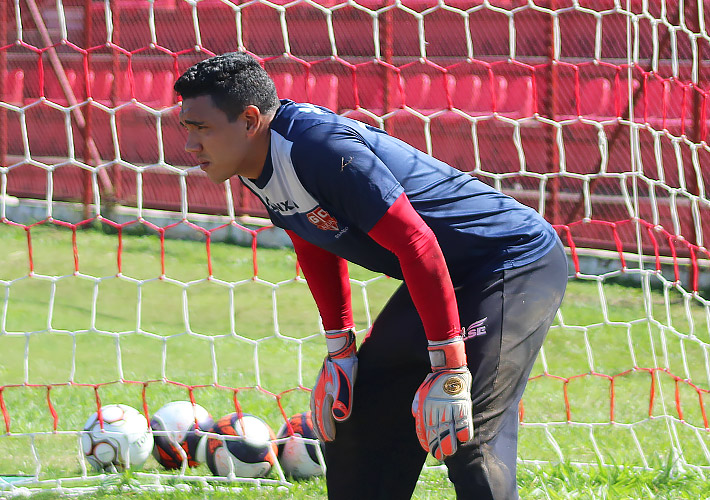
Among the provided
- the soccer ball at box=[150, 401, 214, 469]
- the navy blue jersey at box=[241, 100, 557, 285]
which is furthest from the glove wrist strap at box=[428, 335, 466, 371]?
the soccer ball at box=[150, 401, 214, 469]

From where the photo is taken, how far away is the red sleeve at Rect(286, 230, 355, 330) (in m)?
2.86

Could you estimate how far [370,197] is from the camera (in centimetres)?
224

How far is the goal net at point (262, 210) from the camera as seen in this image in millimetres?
6004

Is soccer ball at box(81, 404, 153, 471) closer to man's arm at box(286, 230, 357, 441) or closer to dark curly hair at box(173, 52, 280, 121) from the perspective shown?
man's arm at box(286, 230, 357, 441)

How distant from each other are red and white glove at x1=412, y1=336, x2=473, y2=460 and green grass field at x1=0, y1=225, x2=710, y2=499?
5.09ft

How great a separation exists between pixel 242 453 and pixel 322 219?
191 cm

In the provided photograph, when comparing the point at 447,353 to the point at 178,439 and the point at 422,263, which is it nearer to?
the point at 422,263

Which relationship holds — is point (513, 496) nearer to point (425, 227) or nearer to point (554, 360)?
point (425, 227)

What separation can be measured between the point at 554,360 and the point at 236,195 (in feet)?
13.1

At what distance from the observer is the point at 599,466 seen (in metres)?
3.97

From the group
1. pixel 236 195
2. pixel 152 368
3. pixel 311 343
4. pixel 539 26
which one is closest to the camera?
pixel 152 368

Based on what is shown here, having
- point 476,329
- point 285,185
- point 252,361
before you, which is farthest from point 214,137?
point 252,361

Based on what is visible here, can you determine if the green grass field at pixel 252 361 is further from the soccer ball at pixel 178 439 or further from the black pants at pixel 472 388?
the black pants at pixel 472 388

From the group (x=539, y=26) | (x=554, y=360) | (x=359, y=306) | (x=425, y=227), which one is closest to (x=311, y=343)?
(x=359, y=306)
